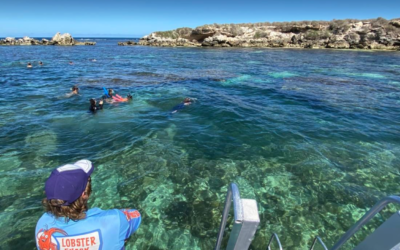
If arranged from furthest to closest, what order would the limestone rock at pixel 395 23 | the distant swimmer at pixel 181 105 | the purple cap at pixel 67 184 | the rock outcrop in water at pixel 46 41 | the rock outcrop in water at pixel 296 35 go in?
the rock outcrop in water at pixel 46 41 < the limestone rock at pixel 395 23 < the rock outcrop in water at pixel 296 35 < the distant swimmer at pixel 181 105 < the purple cap at pixel 67 184

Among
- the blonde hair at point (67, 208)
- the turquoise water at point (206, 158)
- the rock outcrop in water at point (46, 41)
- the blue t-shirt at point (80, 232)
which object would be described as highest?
the rock outcrop in water at point (46, 41)

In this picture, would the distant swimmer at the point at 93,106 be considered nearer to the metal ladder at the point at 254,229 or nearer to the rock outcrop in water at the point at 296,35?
the metal ladder at the point at 254,229

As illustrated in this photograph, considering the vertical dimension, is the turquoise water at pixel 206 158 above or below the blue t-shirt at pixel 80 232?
below

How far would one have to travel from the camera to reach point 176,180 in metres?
6.31

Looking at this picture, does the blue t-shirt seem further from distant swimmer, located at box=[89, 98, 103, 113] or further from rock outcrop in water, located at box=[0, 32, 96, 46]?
rock outcrop in water, located at box=[0, 32, 96, 46]

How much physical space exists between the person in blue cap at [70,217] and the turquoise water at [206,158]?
2525 millimetres

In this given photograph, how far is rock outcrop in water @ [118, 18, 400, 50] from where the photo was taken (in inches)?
2322

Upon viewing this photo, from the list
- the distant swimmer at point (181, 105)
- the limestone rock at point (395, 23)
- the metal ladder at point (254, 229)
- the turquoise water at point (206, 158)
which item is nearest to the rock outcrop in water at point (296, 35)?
the limestone rock at point (395, 23)

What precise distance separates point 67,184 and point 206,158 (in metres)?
5.66

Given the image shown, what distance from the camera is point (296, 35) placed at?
70.7 meters

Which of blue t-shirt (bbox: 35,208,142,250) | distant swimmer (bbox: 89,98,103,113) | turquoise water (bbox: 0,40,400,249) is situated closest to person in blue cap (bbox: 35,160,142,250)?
blue t-shirt (bbox: 35,208,142,250)

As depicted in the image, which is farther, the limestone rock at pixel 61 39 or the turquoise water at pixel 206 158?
the limestone rock at pixel 61 39

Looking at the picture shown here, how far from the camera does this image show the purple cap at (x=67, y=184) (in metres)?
2.00

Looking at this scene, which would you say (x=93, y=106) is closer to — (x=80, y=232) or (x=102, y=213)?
(x=102, y=213)
